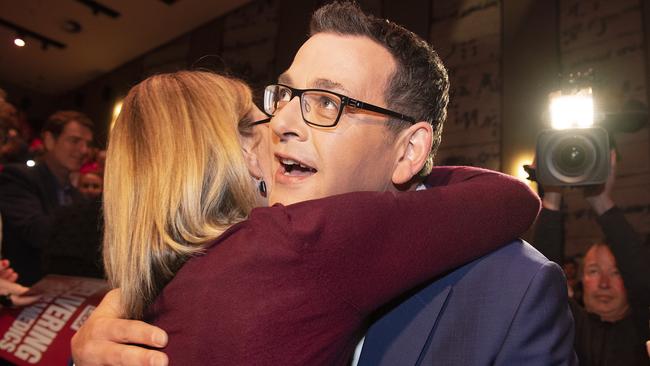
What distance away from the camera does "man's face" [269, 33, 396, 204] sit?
1.50 m

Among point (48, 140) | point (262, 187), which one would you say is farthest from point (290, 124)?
point (48, 140)

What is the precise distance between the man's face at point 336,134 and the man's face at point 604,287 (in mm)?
1767

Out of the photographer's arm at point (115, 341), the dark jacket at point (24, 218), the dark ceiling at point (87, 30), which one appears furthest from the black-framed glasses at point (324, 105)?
the dark ceiling at point (87, 30)

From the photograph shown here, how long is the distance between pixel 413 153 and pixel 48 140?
2781 millimetres

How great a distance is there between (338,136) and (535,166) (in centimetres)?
110

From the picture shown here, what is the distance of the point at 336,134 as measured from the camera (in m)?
1.51

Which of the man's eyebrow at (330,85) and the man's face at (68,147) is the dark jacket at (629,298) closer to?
the man's eyebrow at (330,85)

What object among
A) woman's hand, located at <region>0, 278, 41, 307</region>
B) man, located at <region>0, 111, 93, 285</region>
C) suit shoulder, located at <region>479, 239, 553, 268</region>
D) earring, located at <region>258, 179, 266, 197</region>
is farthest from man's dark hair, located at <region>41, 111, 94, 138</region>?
suit shoulder, located at <region>479, 239, 553, 268</region>

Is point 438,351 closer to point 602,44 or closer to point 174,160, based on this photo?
point 174,160

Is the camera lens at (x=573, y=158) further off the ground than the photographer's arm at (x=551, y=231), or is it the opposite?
the camera lens at (x=573, y=158)

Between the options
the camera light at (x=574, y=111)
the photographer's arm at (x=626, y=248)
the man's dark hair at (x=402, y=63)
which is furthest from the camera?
the camera light at (x=574, y=111)

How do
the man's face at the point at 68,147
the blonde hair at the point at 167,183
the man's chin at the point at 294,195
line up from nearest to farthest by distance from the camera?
the blonde hair at the point at 167,183, the man's chin at the point at 294,195, the man's face at the point at 68,147

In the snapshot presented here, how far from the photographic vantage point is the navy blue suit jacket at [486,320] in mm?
1173

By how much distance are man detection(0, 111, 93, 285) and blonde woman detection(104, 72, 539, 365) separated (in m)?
1.22
